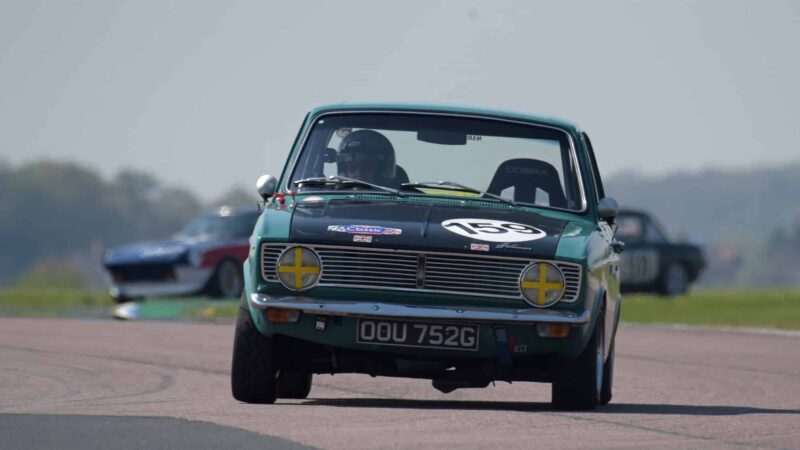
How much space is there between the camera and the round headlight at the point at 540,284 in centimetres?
995

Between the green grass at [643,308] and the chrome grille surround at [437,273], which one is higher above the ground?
the chrome grille surround at [437,273]

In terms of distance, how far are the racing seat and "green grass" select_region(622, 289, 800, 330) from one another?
40.9 feet

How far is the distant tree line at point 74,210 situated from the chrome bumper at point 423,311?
14265 cm

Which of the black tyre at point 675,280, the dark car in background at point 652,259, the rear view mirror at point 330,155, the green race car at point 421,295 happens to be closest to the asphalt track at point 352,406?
the green race car at point 421,295

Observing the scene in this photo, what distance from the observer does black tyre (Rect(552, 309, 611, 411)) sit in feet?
33.7

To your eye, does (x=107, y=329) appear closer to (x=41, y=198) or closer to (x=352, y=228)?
(x=352, y=228)

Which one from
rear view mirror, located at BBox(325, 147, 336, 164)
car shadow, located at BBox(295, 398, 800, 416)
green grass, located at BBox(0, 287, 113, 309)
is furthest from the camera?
green grass, located at BBox(0, 287, 113, 309)

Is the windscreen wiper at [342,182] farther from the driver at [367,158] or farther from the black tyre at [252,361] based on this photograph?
the black tyre at [252,361]

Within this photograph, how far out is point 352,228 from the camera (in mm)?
10039

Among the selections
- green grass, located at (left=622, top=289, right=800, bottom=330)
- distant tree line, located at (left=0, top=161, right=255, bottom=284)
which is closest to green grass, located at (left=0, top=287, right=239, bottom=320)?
green grass, located at (left=622, top=289, right=800, bottom=330)

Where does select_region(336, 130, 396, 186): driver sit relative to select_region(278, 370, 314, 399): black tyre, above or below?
above

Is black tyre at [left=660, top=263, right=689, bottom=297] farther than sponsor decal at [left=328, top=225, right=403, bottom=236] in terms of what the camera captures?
Yes

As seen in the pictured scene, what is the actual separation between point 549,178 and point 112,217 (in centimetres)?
15548

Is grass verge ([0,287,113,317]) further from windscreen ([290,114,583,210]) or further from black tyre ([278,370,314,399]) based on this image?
black tyre ([278,370,314,399])
